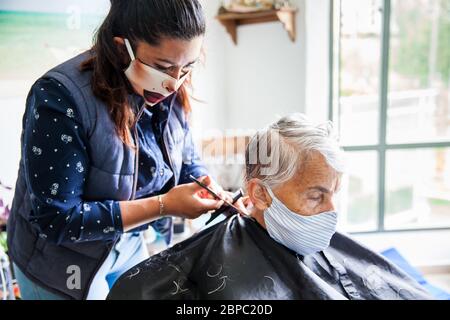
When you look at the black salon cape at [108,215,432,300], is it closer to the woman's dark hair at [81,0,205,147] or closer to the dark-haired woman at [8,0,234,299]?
the dark-haired woman at [8,0,234,299]

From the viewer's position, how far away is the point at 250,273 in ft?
3.19

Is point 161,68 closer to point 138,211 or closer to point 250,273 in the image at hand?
point 138,211

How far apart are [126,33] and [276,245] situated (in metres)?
0.58

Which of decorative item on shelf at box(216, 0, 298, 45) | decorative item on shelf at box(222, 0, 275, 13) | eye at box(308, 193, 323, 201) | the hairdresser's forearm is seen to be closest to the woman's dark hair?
the hairdresser's forearm

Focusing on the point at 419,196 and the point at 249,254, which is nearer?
the point at 249,254

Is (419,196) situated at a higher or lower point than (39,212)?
lower

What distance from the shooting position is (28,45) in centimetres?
107

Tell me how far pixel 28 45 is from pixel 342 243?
956 millimetres

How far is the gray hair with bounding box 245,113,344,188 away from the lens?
963 millimetres

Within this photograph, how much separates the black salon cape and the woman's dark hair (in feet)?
0.98

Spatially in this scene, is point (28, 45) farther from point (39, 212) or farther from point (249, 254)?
point (249, 254)

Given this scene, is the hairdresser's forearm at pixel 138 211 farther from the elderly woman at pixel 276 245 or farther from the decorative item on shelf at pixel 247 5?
the decorative item on shelf at pixel 247 5
